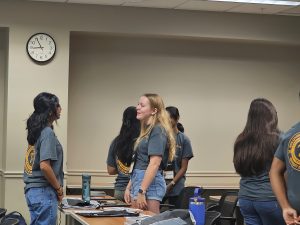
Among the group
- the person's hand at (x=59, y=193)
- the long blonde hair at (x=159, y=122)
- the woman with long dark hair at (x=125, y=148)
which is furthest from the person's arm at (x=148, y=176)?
the woman with long dark hair at (x=125, y=148)

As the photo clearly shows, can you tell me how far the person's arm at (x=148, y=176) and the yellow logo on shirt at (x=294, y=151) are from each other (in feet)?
4.62

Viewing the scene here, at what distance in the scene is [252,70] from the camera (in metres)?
8.02

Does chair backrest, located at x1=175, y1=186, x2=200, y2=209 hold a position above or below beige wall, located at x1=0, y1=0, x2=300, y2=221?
below

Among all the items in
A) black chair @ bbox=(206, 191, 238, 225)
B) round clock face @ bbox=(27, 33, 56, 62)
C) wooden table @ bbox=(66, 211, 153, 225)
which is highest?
round clock face @ bbox=(27, 33, 56, 62)

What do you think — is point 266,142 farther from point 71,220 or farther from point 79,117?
point 79,117

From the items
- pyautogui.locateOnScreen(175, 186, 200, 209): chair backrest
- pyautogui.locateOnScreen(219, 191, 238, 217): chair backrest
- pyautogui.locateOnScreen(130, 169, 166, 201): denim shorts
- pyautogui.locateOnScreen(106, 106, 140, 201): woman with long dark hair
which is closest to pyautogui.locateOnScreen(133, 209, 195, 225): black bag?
pyautogui.locateOnScreen(130, 169, 166, 201): denim shorts

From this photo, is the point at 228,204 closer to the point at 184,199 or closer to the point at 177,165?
the point at 184,199

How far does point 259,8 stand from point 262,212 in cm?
403

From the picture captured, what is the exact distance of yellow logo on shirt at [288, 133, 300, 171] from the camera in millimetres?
2889

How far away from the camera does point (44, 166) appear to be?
165 inches

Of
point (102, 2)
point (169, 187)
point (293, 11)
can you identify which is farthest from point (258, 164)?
point (293, 11)

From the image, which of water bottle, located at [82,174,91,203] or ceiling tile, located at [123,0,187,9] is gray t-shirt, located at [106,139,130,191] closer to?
water bottle, located at [82,174,91,203]

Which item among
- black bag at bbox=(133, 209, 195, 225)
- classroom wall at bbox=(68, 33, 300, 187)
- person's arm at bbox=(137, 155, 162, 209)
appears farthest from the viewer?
classroom wall at bbox=(68, 33, 300, 187)

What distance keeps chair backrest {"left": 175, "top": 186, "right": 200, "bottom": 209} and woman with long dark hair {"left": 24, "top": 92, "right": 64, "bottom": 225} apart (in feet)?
5.14
